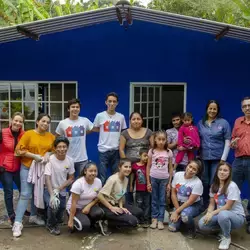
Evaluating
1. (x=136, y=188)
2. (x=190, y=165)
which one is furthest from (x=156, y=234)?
(x=190, y=165)

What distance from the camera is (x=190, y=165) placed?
4148 millimetres

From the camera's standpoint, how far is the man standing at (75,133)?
4.54 m

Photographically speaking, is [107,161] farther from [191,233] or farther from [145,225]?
[191,233]

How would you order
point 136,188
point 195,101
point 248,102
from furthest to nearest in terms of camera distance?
point 195,101 < point 136,188 < point 248,102

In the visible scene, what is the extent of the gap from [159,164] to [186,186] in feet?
1.46

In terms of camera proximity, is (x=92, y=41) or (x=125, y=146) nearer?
(x=125, y=146)

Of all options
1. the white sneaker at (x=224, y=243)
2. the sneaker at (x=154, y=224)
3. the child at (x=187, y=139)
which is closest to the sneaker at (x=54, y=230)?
the sneaker at (x=154, y=224)

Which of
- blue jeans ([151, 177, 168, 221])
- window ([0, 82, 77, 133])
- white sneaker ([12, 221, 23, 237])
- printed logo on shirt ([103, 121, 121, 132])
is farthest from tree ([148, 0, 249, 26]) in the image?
white sneaker ([12, 221, 23, 237])

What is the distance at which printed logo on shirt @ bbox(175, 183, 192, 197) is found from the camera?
4.18 metres

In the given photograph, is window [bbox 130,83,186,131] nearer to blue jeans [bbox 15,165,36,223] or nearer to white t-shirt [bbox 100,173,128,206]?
white t-shirt [bbox 100,173,128,206]

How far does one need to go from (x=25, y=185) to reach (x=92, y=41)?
9.03ft

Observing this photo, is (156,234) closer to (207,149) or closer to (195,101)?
(207,149)

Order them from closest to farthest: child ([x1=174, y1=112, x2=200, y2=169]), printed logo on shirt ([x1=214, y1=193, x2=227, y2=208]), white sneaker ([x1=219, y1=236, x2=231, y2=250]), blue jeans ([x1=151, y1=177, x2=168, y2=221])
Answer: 1. white sneaker ([x1=219, y1=236, x2=231, y2=250])
2. printed logo on shirt ([x1=214, y1=193, x2=227, y2=208])
3. blue jeans ([x1=151, y1=177, x2=168, y2=221])
4. child ([x1=174, y1=112, x2=200, y2=169])

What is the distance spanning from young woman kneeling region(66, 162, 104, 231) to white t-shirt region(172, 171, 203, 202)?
102 cm
